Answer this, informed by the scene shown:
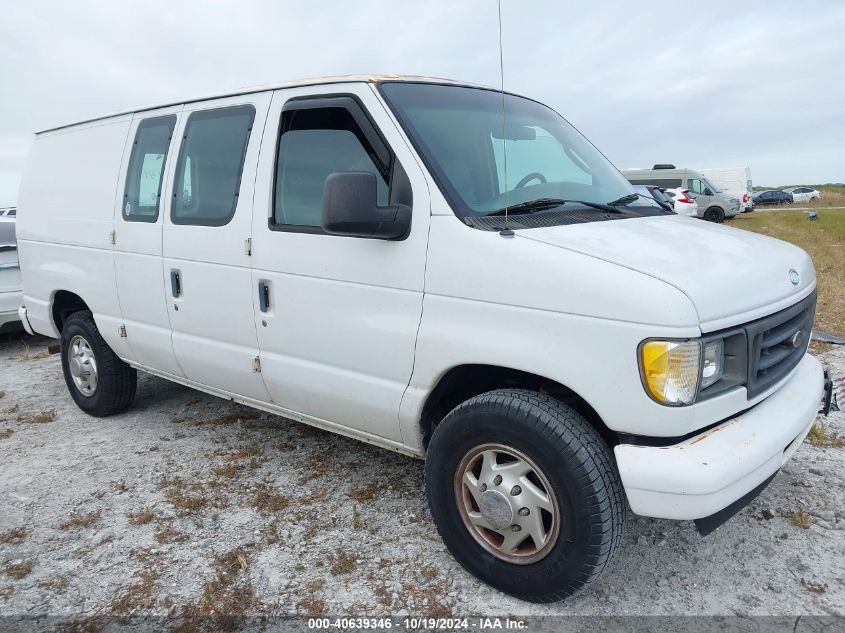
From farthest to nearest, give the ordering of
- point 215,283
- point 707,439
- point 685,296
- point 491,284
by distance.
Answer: point 215,283 → point 491,284 → point 707,439 → point 685,296

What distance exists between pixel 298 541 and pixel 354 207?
1654 millimetres

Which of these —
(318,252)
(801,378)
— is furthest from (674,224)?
(318,252)

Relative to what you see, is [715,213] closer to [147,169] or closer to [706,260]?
[147,169]

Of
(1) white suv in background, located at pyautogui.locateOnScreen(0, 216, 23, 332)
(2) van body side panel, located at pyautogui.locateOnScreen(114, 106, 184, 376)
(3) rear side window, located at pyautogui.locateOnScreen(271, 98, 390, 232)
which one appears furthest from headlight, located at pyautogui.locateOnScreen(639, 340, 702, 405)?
(1) white suv in background, located at pyautogui.locateOnScreen(0, 216, 23, 332)

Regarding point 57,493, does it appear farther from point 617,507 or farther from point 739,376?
point 739,376

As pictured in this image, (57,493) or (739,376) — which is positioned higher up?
(739,376)

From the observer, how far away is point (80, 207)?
469cm

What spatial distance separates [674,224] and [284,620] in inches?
97.5

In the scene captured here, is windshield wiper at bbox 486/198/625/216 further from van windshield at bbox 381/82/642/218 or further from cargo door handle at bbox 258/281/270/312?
Answer: cargo door handle at bbox 258/281/270/312

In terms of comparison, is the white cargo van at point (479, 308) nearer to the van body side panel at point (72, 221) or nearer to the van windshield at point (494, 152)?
the van windshield at point (494, 152)

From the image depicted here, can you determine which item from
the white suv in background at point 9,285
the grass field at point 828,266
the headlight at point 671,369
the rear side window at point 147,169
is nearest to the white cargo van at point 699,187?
the grass field at point 828,266

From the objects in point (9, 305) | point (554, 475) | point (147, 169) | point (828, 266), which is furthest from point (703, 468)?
point (828, 266)

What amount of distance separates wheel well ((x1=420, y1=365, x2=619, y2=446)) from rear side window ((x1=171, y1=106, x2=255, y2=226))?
1.55 metres

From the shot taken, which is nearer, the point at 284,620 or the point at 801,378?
the point at 284,620
